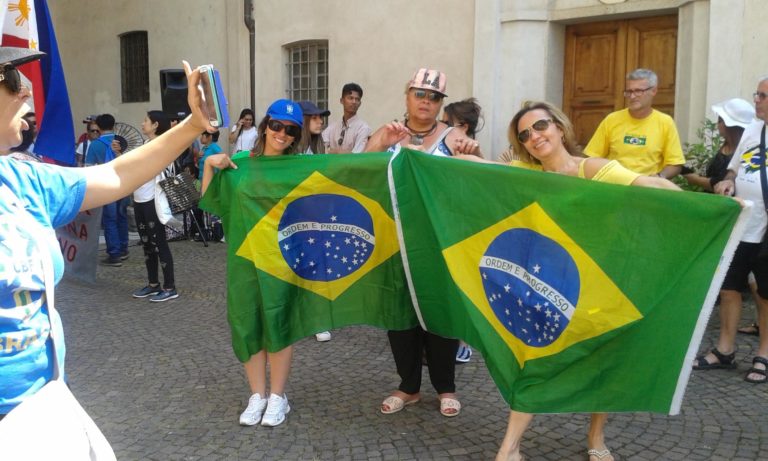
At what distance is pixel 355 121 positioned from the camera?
8.61 meters

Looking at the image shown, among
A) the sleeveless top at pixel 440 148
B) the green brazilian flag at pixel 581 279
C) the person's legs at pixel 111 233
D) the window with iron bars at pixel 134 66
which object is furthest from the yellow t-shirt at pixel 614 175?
the window with iron bars at pixel 134 66

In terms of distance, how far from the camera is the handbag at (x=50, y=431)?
1.68 meters

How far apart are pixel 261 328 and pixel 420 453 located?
117 centimetres

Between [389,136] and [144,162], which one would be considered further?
[389,136]

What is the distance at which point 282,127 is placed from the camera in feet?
14.4

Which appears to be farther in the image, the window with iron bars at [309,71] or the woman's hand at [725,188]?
the window with iron bars at [309,71]

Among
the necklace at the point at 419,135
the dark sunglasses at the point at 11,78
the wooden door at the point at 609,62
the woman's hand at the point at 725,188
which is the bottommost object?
the woman's hand at the point at 725,188

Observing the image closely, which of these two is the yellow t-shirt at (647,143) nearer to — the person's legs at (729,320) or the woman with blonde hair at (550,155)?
the person's legs at (729,320)

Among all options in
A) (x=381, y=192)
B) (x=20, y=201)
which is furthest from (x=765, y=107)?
(x=20, y=201)

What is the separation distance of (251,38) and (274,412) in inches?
442

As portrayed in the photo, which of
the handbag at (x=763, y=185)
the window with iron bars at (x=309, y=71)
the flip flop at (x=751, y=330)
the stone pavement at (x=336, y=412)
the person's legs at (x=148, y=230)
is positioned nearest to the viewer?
the stone pavement at (x=336, y=412)

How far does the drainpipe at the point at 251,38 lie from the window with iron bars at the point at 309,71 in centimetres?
79

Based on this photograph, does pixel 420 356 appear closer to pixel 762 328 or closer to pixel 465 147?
pixel 465 147

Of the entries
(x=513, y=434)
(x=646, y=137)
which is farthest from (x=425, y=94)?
(x=646, y=137)
